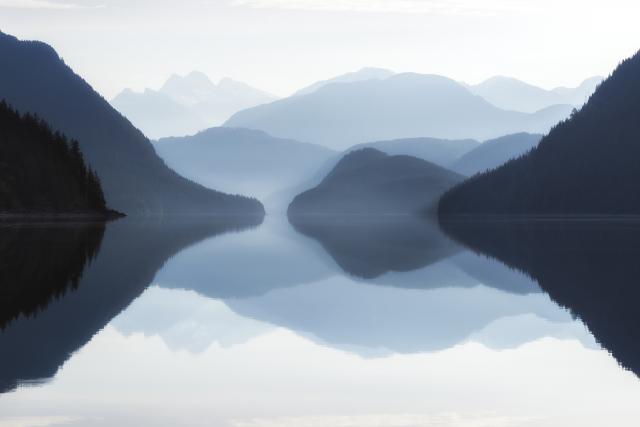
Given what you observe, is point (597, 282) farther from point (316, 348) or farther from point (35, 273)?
point (35, 273)

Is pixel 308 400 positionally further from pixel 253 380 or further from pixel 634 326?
pixel 634 326

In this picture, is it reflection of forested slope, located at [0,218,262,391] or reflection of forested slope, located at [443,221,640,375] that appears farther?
reflection of forested slope, located at [443,221,640,375]

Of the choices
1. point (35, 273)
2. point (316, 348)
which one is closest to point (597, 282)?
point (316, 348)

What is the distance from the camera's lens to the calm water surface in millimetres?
21391

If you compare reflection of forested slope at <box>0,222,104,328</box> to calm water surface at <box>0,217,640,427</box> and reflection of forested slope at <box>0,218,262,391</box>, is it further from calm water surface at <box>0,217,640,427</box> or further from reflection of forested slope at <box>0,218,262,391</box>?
reflection of forested slope at <box>0,218,262,391</box>

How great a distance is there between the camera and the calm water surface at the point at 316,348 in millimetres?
21391

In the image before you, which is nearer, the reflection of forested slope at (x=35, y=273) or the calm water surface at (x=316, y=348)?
the calm water surface at (x=316, y=348)

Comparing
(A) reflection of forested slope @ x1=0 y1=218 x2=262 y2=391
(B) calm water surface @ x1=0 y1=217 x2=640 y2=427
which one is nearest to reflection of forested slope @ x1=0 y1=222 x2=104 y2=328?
(B) calm water surface @ x1=0 y1=217 x2=640 y2=427

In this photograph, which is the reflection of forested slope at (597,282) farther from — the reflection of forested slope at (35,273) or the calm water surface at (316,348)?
the reflection of forested slope at (35,273)

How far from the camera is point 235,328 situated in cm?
3431

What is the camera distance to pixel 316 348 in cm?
2988

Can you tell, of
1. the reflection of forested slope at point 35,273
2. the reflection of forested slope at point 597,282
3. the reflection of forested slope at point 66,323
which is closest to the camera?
the reflection of forested slope at point 66,323

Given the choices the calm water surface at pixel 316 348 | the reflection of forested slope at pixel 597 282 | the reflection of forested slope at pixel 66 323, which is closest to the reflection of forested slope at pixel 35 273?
the calm water surface at pixel 316 348

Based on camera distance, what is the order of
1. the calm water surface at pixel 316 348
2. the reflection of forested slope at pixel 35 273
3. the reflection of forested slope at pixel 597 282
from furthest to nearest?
the reflection of forested slope at pixel 35 273, the reflection of forested slope at pixel 597 282, the calm water surface at pixel 316 348
